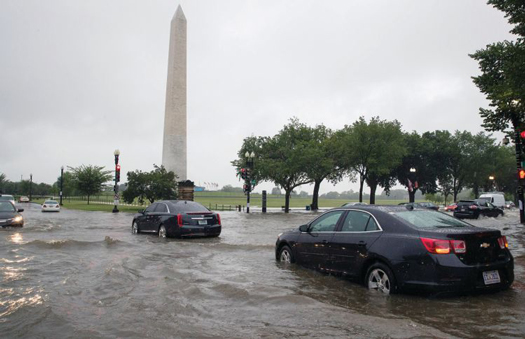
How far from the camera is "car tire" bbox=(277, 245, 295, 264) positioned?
28.7 feet

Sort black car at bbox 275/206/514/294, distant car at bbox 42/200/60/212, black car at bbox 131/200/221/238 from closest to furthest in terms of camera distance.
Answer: black car at bbox 275/206/514/294
black car at bbox 131/200/221/238
distant car at bbox 42/200/60/212

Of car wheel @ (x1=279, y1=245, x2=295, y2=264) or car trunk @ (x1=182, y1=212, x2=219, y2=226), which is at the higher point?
car trunk @ (x1=182, y1=212, x2=219, y2=226)

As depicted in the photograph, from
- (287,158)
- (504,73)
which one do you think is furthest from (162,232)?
(287,158)

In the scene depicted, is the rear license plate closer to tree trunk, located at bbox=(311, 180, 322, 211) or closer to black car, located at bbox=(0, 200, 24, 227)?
black car, located at bbox=(0, 200, 24, 227)

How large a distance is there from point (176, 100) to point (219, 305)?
36.8 m

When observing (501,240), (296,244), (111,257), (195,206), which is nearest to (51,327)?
(296,244)

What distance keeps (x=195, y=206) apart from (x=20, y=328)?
418 inches

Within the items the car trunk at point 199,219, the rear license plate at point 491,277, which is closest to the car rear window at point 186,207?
the car trunk at point 199,219

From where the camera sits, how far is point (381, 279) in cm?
626

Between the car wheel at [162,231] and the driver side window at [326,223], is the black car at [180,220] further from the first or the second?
the driver side window at [326,223]

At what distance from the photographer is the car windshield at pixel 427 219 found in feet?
20.8

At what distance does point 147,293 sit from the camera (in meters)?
6.47

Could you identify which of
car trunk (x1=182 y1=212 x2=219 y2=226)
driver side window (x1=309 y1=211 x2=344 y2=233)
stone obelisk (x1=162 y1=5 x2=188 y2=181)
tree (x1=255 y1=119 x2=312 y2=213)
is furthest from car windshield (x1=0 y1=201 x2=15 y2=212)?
tree (x1=255 y1=119 x2=312 y2=213)

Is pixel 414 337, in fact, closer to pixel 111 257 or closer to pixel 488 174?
pixel 111 257
